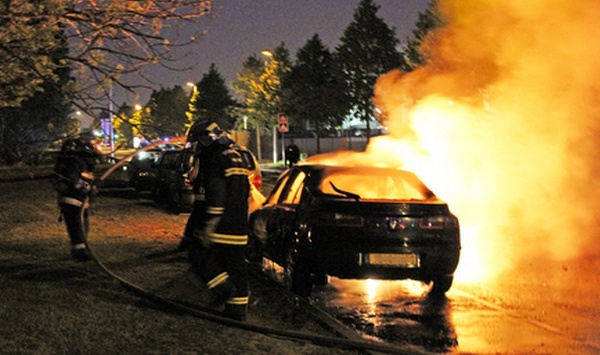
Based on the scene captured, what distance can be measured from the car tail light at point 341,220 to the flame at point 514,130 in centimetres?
466

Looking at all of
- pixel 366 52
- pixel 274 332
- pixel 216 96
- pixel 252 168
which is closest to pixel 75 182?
pixel 274 332

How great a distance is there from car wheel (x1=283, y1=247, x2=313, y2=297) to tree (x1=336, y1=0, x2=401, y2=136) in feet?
99.6

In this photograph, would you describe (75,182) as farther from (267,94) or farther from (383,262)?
(267,94)

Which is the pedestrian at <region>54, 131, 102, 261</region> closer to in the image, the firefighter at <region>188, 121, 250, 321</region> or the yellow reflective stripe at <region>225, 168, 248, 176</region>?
the firefighter at <region>188, 121, 250, 321</region>

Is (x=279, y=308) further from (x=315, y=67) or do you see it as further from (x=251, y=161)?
(x=315, y=67)

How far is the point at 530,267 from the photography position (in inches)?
421

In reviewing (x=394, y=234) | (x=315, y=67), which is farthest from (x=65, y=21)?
(x=315, y=67)

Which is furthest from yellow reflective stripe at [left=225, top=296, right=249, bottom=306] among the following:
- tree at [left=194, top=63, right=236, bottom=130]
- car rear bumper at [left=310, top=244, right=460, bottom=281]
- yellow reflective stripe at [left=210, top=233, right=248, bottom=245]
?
tree at [left=194, top=63, right=236, bottom=130]

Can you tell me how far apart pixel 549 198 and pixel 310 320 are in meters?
7.93

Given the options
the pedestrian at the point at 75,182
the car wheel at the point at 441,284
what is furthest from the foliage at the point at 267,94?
the car wheel at the point at 441,284

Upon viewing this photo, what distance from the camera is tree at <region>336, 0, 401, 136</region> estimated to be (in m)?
38.5

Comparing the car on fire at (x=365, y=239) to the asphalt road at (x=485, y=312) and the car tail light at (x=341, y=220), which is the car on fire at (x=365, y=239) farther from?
the asphalt road at (x=485, y=312)

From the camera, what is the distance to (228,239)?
6.54 m

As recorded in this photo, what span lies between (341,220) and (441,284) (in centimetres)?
144
